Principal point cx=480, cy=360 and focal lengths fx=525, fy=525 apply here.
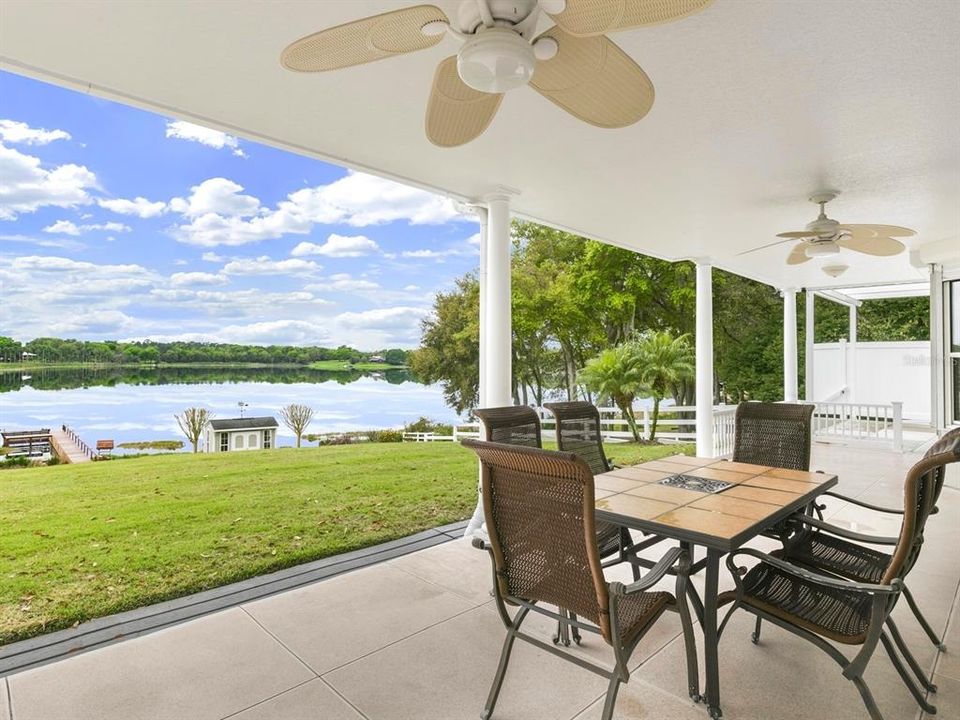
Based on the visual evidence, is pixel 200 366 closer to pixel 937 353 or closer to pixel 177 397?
pixel 177 397

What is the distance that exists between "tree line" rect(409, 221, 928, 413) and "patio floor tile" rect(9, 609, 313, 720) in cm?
1006

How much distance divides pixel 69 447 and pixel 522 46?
8795 millimetres

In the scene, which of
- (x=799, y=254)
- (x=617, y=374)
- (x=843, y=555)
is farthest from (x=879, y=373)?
(x=843, y=555)

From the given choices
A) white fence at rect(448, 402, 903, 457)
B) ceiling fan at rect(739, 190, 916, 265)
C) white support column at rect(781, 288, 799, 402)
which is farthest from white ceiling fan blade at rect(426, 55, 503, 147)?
white support column at rect(781, 288, 799, 402)

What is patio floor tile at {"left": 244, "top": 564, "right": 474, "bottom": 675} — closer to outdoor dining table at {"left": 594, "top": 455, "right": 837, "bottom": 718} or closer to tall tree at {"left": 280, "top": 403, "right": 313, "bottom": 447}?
outdoor dining table at {"left": 594, "top": 455, "right": 837, "bottom": 718}

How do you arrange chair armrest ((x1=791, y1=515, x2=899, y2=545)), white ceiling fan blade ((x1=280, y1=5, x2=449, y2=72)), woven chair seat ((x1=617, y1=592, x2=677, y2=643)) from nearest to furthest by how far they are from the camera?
white ceiling fan blade ((x1=280, y1=5, x2=449, y2=72)) < woven chair seat ((x1=617, y1=592, x2=677, y2=643)) < chair armrest ((x1=791, y1=515, x2=899, y2=545))

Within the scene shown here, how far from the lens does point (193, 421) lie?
8445mm

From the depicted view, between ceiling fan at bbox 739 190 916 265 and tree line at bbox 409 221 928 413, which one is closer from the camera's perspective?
ceiling fan at bbox 739 190 916 265

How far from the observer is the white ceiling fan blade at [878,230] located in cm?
357

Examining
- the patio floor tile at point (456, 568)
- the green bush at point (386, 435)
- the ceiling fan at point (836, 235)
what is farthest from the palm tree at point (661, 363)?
the patio floor tile at point (456, 568)

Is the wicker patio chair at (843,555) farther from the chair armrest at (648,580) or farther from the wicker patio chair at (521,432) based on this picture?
the chair armrest at (648,580)

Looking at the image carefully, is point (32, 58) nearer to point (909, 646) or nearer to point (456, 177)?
point (456, 177)

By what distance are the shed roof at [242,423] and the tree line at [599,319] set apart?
13.4ft

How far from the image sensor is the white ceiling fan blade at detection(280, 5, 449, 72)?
1510 millimetres
